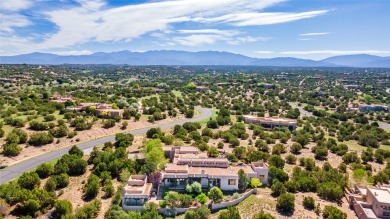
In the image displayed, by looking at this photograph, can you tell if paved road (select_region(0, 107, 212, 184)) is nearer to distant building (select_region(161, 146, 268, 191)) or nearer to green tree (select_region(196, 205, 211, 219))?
distant building (select_region(161, 146, 268, 191))

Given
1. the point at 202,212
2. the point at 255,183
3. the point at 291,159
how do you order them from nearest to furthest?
the point at 202,212, the point at 255,183, the point at 291,159

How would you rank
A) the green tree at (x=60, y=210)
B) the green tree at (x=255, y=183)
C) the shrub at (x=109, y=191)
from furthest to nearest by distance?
the green tree at (x=255, y=183), the shrub at (x=109, y=191), the green tree at (x=60, y=210)

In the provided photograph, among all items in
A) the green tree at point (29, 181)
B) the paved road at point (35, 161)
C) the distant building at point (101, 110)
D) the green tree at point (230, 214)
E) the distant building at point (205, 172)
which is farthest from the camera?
the distant building at point (101, 110)

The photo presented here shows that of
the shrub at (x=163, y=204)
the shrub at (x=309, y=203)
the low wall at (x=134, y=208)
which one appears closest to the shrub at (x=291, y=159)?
the shrub at (x=309, y=203)

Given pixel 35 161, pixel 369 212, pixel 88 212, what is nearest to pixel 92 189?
pixel 88 212

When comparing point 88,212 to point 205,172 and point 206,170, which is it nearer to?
point 205,172

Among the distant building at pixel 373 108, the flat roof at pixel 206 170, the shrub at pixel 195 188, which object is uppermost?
the flat roof at pixel 206 170

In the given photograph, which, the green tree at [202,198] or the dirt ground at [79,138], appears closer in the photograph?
the green tree at [202,198]

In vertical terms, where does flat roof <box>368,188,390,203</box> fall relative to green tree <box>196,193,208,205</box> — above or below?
above

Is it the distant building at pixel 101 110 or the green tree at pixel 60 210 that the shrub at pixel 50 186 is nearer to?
the green tree at pixel 60 210

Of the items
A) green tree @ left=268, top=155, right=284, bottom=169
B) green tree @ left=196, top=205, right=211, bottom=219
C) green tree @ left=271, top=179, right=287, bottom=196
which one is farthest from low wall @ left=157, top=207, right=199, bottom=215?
green tree @ left=268, top=155, right=284, bottom=169
